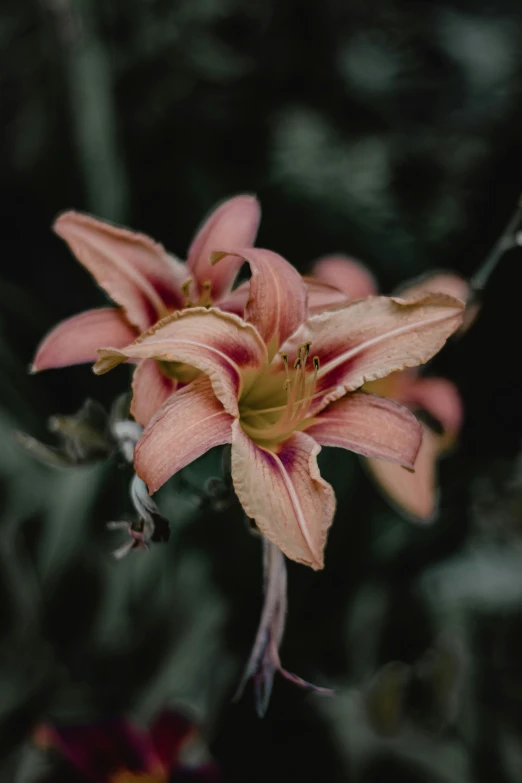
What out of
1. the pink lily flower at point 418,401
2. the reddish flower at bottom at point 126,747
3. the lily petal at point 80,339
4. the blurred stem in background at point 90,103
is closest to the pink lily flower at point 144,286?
the lily petal at point 80,339

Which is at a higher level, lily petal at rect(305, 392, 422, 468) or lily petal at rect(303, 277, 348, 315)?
lily petal at rect(303, 277, 348, 315)

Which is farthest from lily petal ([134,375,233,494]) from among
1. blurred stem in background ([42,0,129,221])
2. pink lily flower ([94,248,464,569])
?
blurred stem in background ([42,0,129,221])

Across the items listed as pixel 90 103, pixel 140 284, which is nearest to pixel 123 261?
pixel 140 284

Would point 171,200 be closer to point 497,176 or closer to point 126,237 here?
point 497,176

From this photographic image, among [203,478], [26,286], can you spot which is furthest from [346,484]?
[26,286]

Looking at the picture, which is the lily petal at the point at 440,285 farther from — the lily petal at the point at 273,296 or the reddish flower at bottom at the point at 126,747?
the reddish flower at bottom at the point at 126,747

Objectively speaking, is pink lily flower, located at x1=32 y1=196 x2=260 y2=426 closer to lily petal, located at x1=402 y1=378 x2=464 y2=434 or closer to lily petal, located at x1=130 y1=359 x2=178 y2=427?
lily petal, located at x1=130 y1=359 x2=178 y2=427
